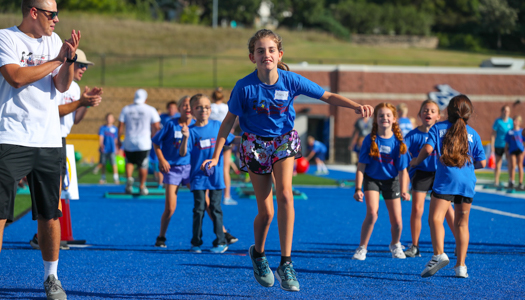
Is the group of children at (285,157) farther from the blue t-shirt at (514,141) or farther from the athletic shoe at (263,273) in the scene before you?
the blue t-shirt at (514,141)

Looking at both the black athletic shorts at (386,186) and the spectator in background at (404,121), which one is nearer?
the black athletic shorts at (386,186)

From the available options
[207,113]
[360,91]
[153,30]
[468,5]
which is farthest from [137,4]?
[207,113]

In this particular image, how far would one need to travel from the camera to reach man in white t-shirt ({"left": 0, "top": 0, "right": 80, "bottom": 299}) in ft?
13.8

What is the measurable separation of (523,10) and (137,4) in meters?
45.7

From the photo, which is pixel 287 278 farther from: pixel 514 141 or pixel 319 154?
pixel 319 154

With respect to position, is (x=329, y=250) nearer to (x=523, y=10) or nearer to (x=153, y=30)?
(x=153, y=30)

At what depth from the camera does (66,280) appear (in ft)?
17.1

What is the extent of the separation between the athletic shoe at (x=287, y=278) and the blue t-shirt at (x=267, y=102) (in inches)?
41.4

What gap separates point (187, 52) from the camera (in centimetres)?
5394

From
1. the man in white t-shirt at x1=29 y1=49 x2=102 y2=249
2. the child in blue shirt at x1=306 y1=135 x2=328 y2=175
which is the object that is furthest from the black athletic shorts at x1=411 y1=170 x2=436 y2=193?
the child in blue shirt at x1=306 y1=135 x2=328 y2=175

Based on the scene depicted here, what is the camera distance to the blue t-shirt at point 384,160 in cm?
654

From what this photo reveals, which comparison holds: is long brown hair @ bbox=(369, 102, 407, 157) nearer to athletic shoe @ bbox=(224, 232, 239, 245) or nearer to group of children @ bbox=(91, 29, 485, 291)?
group of children @ bbox=(91, 29, 485, 291)

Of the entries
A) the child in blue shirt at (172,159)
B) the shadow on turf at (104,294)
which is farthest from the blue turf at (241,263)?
the child in blue shirt at (172,159)

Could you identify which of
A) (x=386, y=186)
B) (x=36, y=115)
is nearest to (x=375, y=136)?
(x=386, y=186)
